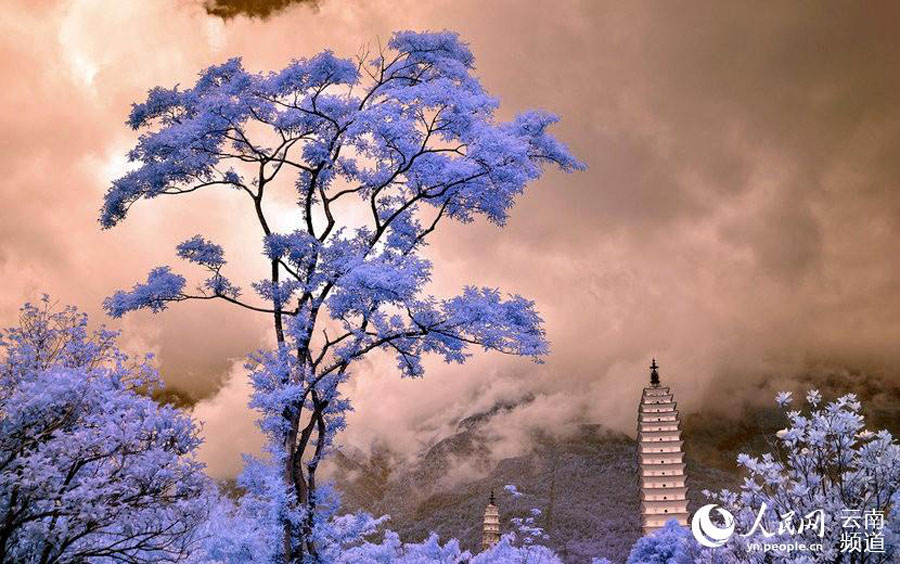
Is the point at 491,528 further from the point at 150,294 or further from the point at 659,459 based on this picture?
the point at 150,294

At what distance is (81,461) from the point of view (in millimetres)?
8328

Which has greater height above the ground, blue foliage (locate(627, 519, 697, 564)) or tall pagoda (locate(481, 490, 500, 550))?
tall pagoda (locate(481, 490, 500, 550))

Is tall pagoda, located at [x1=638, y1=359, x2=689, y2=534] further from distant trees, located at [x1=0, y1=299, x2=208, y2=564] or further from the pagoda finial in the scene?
distant trees, located at [x1=0, y1=299, x2=208, y2=564]

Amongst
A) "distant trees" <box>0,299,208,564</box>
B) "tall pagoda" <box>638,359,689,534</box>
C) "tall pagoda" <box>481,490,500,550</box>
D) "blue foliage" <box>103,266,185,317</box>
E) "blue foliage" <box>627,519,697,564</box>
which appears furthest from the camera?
"tall pagoda" <box>481,490,500,550</box>

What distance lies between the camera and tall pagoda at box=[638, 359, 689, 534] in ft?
169

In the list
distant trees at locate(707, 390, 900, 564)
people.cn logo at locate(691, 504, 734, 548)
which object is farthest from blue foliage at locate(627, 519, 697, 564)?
distant trees at locate(707, 390, 900, 564)

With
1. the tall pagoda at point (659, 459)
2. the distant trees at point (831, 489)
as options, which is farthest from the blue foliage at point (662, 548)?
the distant trees at point (831, 489)

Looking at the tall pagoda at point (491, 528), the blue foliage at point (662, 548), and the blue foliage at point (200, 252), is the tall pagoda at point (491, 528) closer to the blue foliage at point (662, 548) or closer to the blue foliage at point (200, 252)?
the blue foliage at point (662, 548)

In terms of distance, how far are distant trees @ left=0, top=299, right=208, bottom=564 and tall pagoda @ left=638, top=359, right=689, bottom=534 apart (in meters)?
47.4

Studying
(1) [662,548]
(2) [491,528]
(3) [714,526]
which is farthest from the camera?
(2) [491,528]

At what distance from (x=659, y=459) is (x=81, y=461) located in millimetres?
50318

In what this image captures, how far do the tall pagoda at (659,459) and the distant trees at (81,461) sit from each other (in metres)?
47.4

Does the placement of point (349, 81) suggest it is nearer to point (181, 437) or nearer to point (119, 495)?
point (181, 437)
